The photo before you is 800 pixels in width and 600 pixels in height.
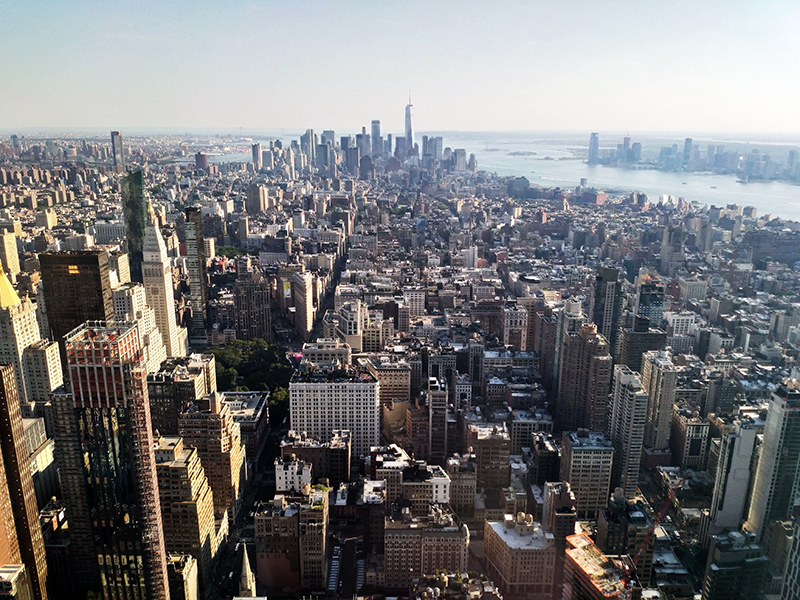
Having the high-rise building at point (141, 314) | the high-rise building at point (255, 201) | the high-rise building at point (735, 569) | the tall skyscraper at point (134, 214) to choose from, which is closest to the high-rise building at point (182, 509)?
the high-rise building at point (141, 314)

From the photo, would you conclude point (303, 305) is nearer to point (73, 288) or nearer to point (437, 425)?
point (73, 288)

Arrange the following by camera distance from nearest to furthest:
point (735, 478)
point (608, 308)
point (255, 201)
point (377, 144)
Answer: point (735, 478) < point (608, 308) < point (255, 201) < point (377, 144)

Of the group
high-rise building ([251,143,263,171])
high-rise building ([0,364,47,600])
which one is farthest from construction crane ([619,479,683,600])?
high-rise building ([251,143,263,171])

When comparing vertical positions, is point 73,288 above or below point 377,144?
below

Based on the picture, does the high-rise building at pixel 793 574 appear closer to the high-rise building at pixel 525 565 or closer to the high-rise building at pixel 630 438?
the high-rise building at pixel 525 565

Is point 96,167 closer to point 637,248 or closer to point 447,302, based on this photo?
point 447,302

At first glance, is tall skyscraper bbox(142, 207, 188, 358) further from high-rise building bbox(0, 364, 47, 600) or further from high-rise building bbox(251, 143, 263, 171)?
high-rise building bbox(251, 143, 263, 171)

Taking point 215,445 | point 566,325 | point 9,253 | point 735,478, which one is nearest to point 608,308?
point 566,325

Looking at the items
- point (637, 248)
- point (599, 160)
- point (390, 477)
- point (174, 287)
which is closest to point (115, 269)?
point (174, 287)
